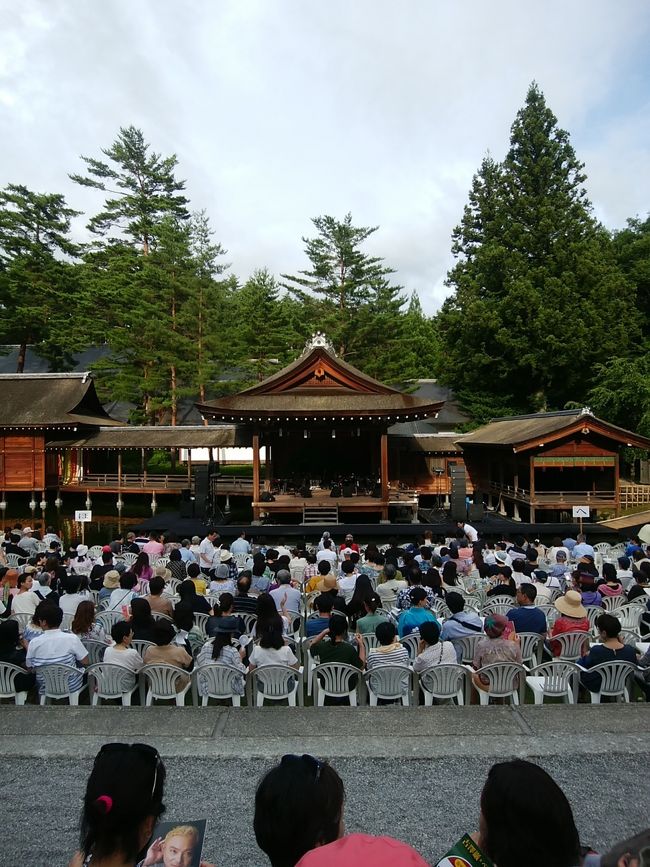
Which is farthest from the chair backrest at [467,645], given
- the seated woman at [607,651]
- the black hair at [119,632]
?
the black hair at [119,632]

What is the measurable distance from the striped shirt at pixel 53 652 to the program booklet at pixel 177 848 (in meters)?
3.38

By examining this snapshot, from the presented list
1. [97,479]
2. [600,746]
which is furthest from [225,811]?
[97,479]

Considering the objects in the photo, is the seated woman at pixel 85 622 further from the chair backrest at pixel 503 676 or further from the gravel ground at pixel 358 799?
the chair backrest at pixel 503 676

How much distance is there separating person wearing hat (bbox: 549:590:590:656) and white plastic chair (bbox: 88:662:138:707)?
4243 mm

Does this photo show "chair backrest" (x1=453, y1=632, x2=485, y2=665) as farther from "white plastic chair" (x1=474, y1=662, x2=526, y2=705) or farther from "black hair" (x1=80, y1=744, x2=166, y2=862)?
"black hair" (x1=80, y1=744, x2=166, y2=862)

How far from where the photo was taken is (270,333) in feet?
111

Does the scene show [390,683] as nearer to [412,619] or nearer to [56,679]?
[412,619]

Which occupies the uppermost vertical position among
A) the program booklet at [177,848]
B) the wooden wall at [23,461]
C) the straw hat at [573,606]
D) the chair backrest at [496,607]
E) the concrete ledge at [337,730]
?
the wooden wall at [23,461]

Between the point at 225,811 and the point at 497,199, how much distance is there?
3462 centimetres

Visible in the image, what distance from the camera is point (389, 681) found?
16.1 ft

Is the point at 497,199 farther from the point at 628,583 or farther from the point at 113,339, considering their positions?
the point at 628,583

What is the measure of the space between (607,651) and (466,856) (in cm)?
355

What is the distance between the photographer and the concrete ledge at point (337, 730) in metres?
3.80

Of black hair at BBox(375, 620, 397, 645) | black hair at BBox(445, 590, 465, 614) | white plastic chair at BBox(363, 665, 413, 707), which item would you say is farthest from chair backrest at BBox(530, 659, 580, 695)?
black hair at BBox(375, 620, 397, 645)
